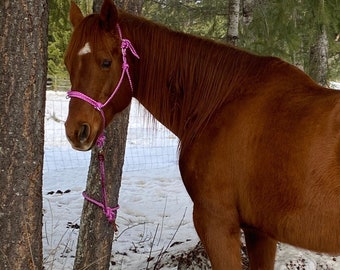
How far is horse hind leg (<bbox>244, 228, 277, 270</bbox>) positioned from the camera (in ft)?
10.3

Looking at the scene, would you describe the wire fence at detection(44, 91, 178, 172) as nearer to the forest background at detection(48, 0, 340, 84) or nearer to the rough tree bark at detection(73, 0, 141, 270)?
the forest background at detection(48, 0, 340, 84)

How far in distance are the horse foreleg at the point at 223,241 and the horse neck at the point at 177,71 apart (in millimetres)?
526

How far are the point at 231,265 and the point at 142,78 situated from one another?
4.17ft

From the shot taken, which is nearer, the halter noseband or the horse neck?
the halter noseband

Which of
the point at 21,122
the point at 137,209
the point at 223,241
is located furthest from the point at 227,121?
the point at 137,209

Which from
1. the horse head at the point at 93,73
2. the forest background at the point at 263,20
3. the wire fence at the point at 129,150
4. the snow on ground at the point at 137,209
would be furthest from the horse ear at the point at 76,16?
the wire fence at the point at 129,150

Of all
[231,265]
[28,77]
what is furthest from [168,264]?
[28,77]

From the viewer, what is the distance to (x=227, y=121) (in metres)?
2.79

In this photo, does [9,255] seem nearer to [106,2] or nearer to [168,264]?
[106,2]

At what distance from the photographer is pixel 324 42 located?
653 cm

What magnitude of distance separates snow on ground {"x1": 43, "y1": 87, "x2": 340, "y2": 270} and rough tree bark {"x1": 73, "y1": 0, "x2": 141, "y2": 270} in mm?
289

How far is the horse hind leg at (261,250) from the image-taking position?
3141 mm

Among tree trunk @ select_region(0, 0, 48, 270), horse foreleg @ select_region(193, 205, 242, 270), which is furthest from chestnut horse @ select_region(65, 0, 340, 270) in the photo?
tree trunk @ select_region(0, 0, 48, 270)

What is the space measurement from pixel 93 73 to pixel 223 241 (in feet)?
3.98
